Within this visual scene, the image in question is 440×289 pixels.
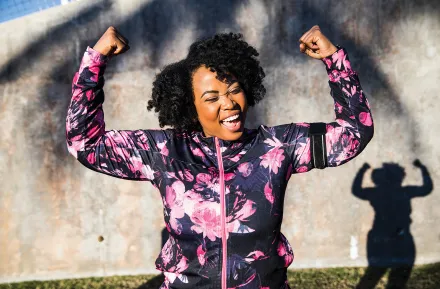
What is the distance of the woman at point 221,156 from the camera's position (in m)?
2.03

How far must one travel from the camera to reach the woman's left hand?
6.76ft

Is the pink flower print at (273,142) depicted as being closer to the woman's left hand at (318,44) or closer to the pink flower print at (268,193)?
the pink flower print at (268,193)

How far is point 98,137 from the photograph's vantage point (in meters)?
2.10

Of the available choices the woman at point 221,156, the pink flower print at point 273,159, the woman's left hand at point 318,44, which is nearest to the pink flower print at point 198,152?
the woman at point 221,156

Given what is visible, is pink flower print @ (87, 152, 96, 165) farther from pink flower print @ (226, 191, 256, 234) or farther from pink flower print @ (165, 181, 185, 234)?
pink flower print @ (226, 191, 256, 234)

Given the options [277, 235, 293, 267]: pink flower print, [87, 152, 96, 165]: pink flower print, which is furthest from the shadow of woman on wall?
[87, 152, 96, 165]: pink flower print

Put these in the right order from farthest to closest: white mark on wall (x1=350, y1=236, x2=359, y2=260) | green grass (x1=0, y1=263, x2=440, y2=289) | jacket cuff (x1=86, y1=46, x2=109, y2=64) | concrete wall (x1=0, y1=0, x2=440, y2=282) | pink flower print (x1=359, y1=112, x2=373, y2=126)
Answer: white mark on wall (x1=350, y1=236, x2=359, y2=260) < green grass (x1=0, y1=263, x2=440, y2=289) < concrete wall (x1=0, y1=0, x2=440, y2=282) < pink flower print (x1=359, y1=112, x2=373, y2=126) < jacket cuff (x1=86, y1=46, x2=109, y2=64)

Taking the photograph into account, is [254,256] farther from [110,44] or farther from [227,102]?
[110,44]

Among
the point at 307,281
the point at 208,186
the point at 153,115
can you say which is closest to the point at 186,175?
the point at 208,186

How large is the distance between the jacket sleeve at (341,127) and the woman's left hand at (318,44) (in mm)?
21

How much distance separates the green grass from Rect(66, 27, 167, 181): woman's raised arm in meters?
2.98

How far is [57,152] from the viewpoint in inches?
186

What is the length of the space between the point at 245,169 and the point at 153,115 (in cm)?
264

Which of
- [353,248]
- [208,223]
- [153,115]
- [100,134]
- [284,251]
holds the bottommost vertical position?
[353,248]
